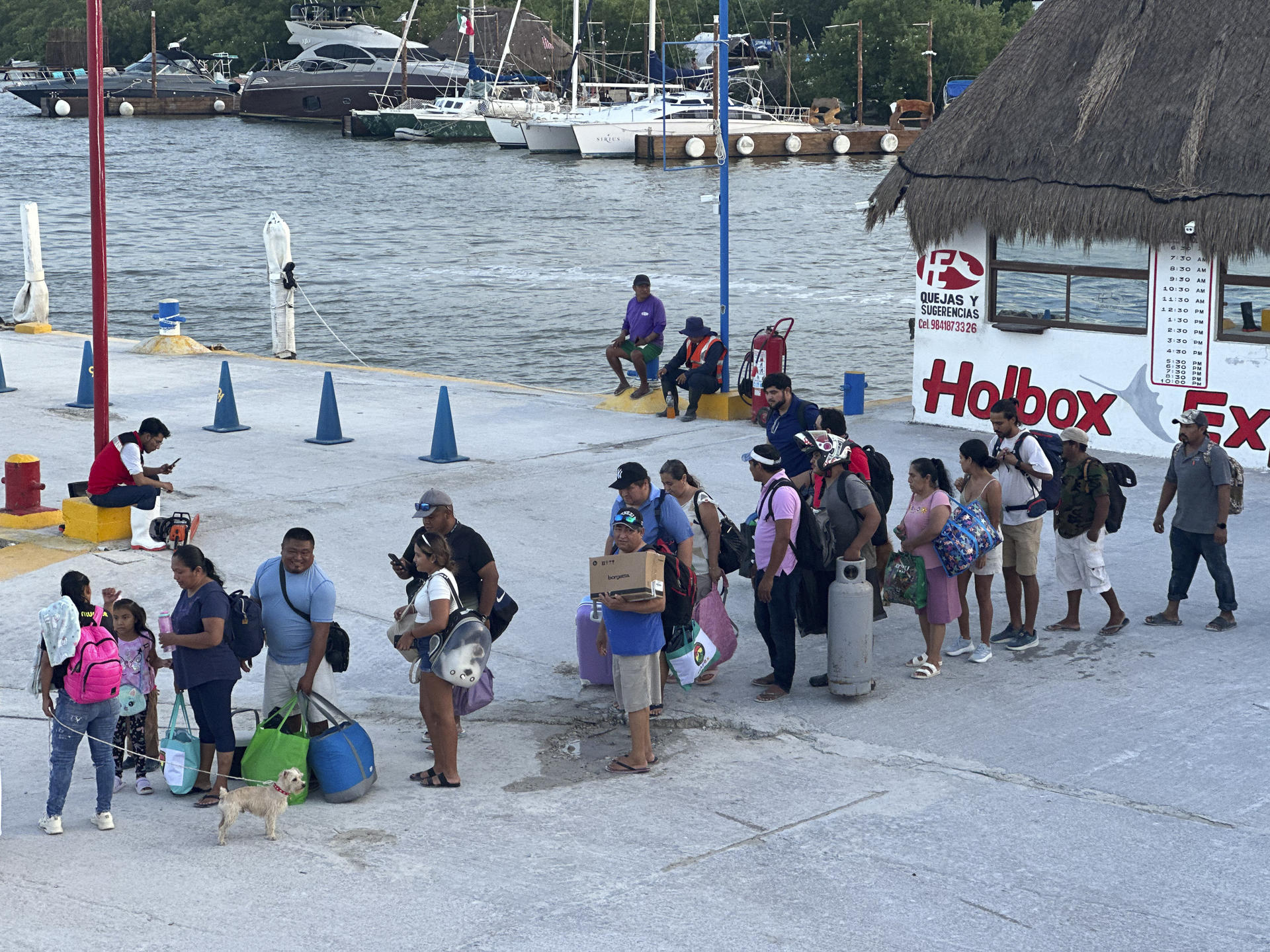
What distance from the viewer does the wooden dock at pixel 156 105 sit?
11681 cm

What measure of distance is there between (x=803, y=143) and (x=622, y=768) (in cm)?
8067

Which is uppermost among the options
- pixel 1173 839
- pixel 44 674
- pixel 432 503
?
pixel 432 503

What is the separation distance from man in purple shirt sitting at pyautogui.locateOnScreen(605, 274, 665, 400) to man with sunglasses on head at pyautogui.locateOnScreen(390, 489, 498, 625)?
381 inches

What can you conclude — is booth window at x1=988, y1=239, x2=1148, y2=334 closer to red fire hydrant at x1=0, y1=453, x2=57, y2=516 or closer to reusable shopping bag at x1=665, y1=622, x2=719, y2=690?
reusable shopping bag at x1=665, y1=622, x2=719, y2=690

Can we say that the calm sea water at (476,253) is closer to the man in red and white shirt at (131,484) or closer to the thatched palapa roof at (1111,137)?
the thatched palapa roof at (1111,137)

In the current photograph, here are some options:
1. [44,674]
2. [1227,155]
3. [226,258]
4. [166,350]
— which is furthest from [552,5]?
[44,674]

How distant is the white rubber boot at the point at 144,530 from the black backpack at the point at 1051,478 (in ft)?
21.7

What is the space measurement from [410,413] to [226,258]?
93.1ft

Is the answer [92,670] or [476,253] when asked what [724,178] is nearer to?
[92,670]

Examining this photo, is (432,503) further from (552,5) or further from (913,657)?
(552,5)

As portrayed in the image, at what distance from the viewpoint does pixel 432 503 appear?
8.50m

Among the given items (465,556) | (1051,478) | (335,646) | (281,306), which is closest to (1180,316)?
(1051,478)

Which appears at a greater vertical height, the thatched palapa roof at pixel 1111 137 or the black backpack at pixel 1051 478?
the thatched palapa roof at pixel 1111 137

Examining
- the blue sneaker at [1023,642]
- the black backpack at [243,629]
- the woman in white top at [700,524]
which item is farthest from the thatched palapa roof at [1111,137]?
the black backpack at [243,629]
